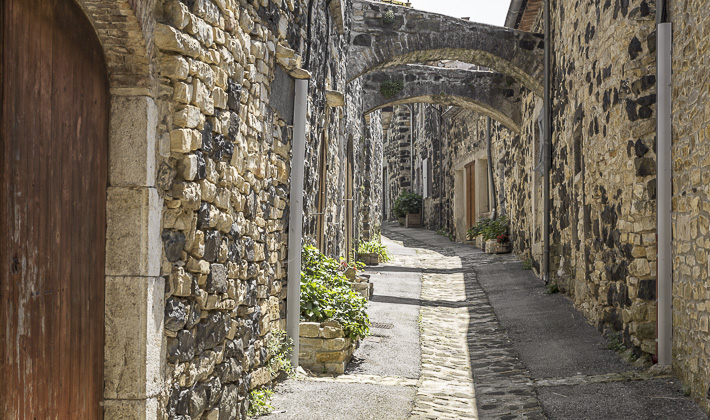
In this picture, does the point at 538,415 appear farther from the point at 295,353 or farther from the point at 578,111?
the point at 578,111

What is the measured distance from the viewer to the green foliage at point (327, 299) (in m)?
5.30

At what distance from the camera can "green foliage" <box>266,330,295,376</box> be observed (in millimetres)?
4418

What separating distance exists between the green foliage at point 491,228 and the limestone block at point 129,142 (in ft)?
37.8

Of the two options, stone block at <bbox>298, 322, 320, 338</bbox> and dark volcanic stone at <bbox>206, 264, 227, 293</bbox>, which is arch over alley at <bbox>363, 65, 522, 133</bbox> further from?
dark volcanic stone at <bbox>206, 264, 227, 293</bbox>

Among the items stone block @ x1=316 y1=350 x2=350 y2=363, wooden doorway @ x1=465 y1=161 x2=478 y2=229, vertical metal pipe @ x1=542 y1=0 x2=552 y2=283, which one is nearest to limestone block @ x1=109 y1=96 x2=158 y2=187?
stone block @ x1=316 y1=350 x2=350 y2=363

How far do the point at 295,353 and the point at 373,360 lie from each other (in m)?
1.06

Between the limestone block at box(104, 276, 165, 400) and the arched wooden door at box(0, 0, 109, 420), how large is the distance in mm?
42

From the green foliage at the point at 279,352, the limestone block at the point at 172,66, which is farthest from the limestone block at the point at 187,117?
the green foliage at the point at 279,352

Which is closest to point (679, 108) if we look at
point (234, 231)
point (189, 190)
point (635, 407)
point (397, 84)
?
point (635, 407)

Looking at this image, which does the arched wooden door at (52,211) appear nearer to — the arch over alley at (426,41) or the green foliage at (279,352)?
the green foliage at (279,352)

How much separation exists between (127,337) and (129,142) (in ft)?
2.42

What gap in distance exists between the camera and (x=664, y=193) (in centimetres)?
477

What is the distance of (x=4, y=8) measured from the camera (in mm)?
1955

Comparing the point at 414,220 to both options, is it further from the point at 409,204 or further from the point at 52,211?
the point at 52,211
